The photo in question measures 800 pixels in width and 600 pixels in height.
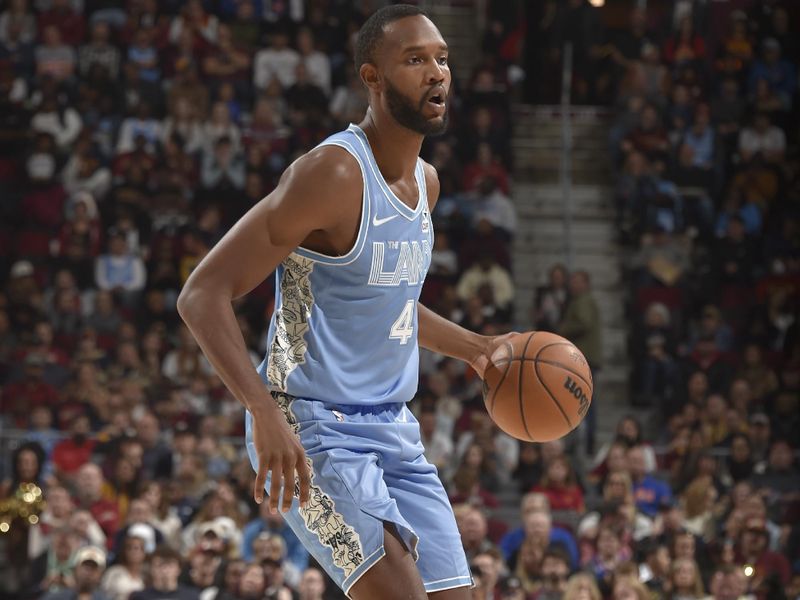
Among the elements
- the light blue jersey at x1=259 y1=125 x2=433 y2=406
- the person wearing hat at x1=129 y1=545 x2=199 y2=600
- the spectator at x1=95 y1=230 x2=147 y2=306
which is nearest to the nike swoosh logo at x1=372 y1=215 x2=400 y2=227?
the light blue jersey at x1=259 y1=125 x2=433 y2=406

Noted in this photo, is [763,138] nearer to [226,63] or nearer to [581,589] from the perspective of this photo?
[226,63]

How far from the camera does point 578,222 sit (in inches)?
510

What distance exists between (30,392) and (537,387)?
7.20 meters

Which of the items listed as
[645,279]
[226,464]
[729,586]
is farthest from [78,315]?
[729,586]

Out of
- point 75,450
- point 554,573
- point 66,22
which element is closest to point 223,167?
point 66,22

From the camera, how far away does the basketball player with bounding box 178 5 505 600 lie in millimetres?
3367

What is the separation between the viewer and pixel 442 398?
33.8 ft

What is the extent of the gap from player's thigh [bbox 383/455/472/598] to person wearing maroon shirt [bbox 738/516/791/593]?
5.24m

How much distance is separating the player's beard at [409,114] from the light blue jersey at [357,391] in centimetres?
11

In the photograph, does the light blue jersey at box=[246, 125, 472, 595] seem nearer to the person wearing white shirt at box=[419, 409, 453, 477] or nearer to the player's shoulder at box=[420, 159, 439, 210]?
the player's shoulder at box=[420, 159, 439, 210]

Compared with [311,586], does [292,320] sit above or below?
above

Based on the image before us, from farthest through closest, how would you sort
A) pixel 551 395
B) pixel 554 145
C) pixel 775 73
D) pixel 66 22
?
pixel 554 145 < pixel 775 73 < pixel 66 22 < pixel 551 395

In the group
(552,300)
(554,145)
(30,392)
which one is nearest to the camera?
(30,392)

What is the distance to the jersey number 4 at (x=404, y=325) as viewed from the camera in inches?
144
